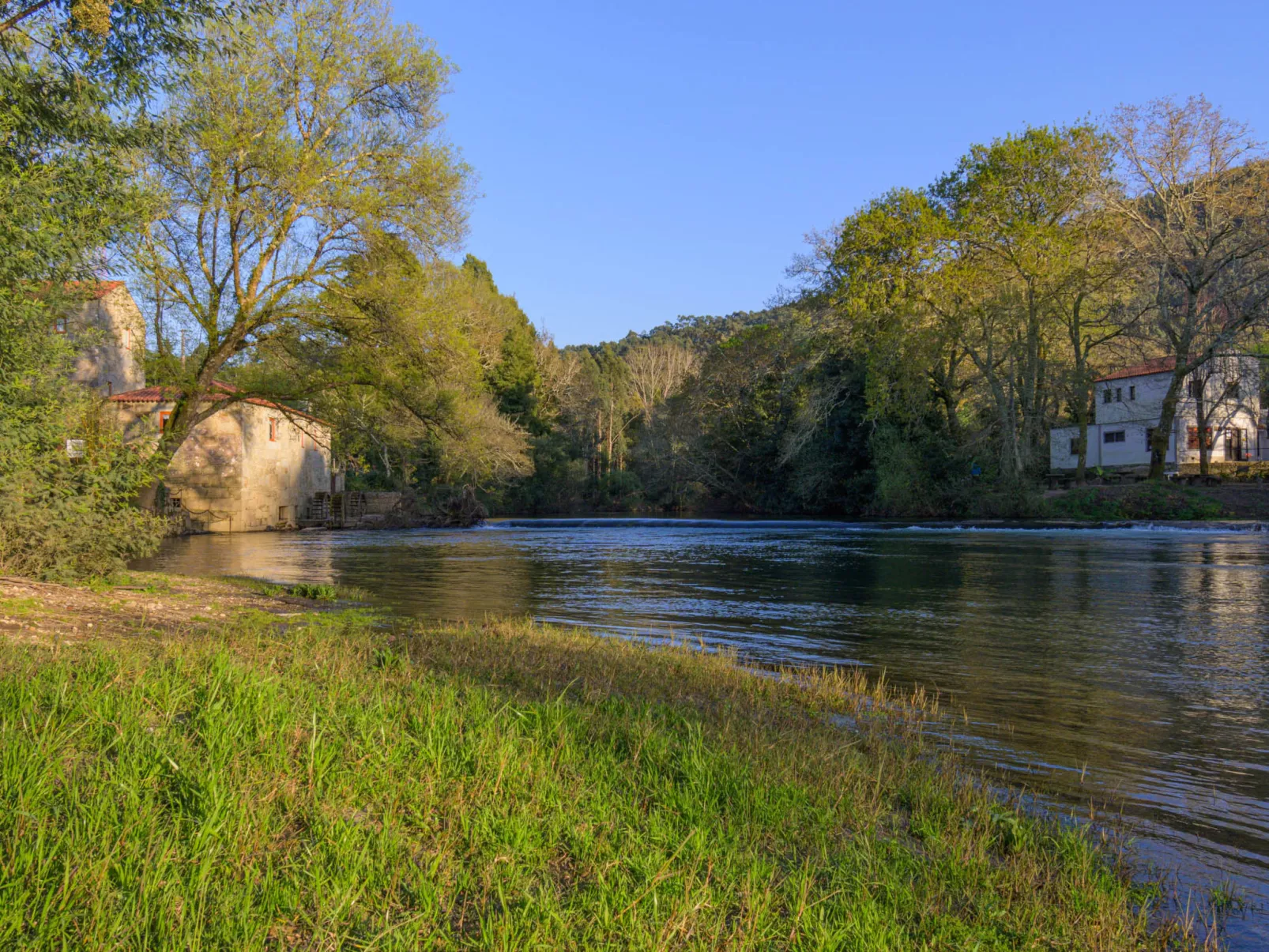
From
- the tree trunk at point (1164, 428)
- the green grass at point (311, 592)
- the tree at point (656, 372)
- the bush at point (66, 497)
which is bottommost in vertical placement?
the green grass at point (311, 592)

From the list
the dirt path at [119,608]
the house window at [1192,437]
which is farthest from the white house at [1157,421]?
the dirt path at [119,608]

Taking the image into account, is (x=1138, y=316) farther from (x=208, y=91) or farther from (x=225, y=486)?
(x=225, y=486)

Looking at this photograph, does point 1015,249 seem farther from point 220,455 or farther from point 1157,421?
point 220,455

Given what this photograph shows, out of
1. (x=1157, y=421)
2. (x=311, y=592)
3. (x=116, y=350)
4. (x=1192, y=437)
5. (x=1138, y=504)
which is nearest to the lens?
(x=311, y=592)

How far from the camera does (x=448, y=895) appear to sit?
321 cm

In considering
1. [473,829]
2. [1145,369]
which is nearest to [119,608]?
[473,829]

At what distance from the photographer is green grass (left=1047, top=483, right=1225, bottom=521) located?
36469mm

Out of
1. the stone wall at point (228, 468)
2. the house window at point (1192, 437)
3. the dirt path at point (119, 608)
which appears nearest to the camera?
the dirt path at point (119, 608)

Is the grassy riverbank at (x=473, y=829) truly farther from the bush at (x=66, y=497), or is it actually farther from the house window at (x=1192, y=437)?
the house window at (x=1192, y=437)

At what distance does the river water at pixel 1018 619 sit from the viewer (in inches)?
225

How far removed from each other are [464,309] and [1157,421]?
43134 mm

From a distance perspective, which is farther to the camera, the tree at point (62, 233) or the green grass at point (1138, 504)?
the green grass at point (1138, 504)

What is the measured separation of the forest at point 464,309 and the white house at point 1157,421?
1.92 metres

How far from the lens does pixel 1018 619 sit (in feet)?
44.0
